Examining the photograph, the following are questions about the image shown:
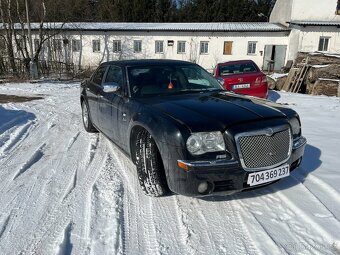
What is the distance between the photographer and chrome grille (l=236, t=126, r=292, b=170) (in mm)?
2935

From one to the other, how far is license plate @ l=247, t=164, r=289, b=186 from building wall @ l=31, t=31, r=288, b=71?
2596 cm

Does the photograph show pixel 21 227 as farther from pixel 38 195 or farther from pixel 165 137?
pixel 165 137

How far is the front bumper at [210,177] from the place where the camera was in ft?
9.37

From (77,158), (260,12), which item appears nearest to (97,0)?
(260,12)

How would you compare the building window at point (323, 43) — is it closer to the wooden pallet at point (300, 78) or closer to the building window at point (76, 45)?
the wooden pallet at point (300, 78)

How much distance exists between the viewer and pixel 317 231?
283 centimetres

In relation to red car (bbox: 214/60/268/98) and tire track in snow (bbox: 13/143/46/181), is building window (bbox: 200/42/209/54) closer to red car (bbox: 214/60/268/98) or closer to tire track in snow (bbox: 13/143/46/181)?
red car (bbox: 214/60/268/98)

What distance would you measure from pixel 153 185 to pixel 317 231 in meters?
1.73

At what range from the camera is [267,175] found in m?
3.06

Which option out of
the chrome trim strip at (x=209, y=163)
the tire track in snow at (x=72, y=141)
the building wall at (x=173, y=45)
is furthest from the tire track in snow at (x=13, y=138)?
the building wall at (x=173, y=45)

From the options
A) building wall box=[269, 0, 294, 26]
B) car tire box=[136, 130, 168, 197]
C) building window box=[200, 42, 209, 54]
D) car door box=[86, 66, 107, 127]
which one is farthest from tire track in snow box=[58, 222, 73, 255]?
building wall box=[269, 0, 294, 26]

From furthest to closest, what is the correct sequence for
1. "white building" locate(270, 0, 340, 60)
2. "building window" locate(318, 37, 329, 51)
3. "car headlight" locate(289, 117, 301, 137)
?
"building window" locate(318, 37, 329, 51), "white building" locate(270, 0, 340, 60), "car headlight" locate(289, 117, 301, 137)

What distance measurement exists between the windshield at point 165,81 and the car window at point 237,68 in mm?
6001

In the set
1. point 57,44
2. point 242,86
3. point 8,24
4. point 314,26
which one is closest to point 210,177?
point 242,86
